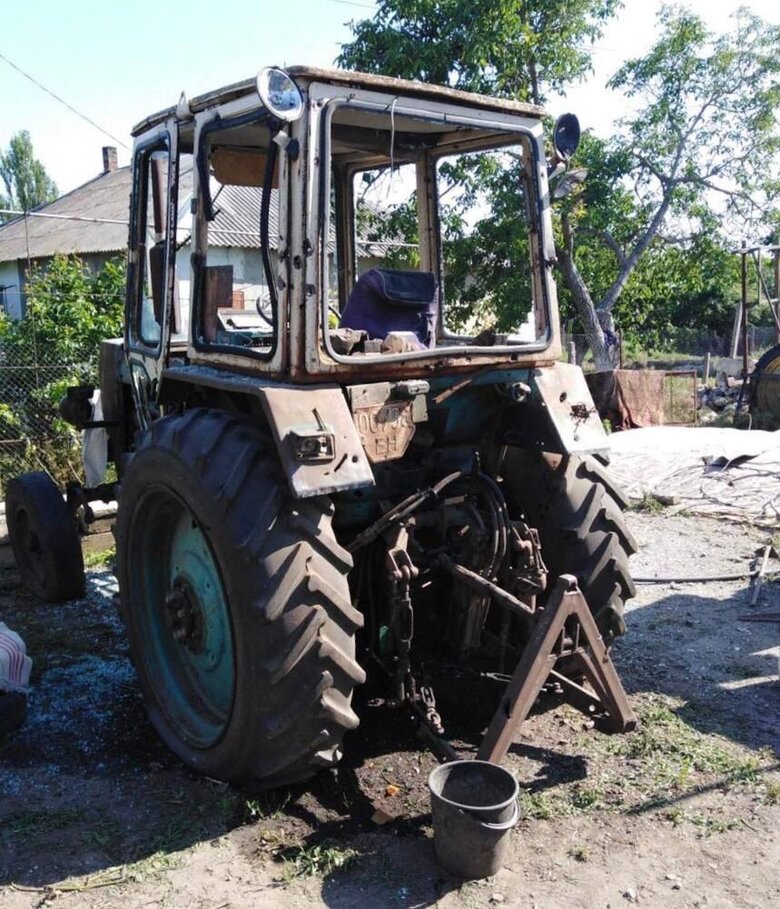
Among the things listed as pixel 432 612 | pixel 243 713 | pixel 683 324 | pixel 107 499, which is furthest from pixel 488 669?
pixel 683 324

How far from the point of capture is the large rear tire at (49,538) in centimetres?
559

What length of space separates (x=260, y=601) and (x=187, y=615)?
806 millimetres

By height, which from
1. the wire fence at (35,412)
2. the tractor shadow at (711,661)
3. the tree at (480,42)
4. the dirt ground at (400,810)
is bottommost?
the dirt ground at (400,810)

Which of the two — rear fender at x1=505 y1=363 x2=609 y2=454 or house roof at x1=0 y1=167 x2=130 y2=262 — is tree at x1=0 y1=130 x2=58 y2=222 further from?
rear fender at x1=505 y1=363 x2=609 y2=454

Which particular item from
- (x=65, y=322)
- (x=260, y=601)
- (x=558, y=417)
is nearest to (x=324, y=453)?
(x=260, y=601)

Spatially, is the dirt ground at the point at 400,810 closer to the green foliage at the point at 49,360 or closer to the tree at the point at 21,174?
the green foliage at the point at 49,360

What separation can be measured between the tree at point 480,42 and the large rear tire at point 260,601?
324 inches

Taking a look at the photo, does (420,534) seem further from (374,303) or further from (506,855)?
(506,855)

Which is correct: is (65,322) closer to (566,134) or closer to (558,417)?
(566,134)

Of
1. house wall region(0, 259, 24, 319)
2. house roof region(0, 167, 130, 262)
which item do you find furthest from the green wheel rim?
house wall region(0, 259, 24, 319)

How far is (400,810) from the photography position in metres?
3.38

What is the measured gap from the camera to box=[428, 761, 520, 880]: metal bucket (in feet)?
9.46

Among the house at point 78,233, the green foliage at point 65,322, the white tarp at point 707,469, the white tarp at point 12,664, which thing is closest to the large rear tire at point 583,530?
the white tarp at point 12,664

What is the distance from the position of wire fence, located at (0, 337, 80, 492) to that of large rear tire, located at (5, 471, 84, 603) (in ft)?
9.71
